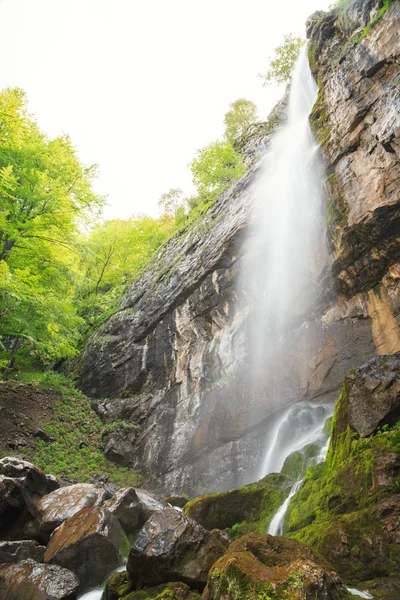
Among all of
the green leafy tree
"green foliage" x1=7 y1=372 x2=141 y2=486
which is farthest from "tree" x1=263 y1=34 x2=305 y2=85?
"green foliage" x1=7 y1=372 x2=141 y2=486

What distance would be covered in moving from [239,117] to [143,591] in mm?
39549

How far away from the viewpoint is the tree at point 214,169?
21938 millimetres

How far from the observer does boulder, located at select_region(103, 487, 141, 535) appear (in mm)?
7430

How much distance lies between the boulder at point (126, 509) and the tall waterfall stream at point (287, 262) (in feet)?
13.8

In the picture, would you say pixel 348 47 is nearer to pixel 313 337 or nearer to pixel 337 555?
pixel 313 337

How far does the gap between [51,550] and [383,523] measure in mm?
5577

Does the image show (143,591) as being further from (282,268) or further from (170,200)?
(170,200)

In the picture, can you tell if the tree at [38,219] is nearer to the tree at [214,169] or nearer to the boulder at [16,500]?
the boulder at [16,500]

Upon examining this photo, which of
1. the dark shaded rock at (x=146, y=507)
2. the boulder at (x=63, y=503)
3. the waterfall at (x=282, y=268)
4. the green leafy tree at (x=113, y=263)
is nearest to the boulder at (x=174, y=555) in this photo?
the dark shaded rock at (x=146, y=507)

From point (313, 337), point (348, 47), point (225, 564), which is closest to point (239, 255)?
point (313, 337)

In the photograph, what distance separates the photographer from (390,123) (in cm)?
1038

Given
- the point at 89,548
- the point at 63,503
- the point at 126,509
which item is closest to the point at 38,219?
the point at 63,503

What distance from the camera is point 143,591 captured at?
4520mm

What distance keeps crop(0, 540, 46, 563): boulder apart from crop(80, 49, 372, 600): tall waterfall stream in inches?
243
